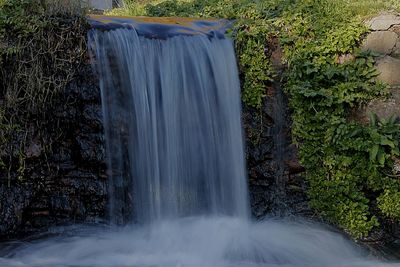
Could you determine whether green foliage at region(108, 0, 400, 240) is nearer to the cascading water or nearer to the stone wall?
the stone wall

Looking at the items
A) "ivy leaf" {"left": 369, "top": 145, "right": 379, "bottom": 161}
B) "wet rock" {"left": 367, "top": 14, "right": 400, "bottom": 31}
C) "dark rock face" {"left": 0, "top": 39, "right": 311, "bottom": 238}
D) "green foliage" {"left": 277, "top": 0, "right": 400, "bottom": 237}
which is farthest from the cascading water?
"wet rock" {"left": 367, "top": 14, "right": 400, "bottom": 31}

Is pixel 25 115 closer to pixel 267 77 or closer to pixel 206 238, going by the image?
pixel 206 238

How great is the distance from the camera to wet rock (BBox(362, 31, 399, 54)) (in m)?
5.73

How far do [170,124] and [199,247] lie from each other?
1509mm

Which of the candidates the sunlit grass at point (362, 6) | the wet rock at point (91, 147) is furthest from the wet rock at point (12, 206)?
the sunlit grass at point (362, 6)

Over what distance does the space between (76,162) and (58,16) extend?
5.49ft

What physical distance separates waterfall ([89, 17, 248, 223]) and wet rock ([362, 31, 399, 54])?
5.73 ft

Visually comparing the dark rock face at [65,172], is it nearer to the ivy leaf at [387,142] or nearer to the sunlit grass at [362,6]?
the ivy leaf at [387,142]

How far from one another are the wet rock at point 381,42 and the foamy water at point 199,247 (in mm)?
2377

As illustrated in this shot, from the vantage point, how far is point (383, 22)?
581cm

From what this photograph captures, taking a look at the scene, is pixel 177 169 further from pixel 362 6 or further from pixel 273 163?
pixel 362 6

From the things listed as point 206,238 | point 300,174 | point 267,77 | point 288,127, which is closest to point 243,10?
point 267,77

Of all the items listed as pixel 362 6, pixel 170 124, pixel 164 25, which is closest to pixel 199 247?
pixel 170 124

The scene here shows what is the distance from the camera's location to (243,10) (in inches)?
254
